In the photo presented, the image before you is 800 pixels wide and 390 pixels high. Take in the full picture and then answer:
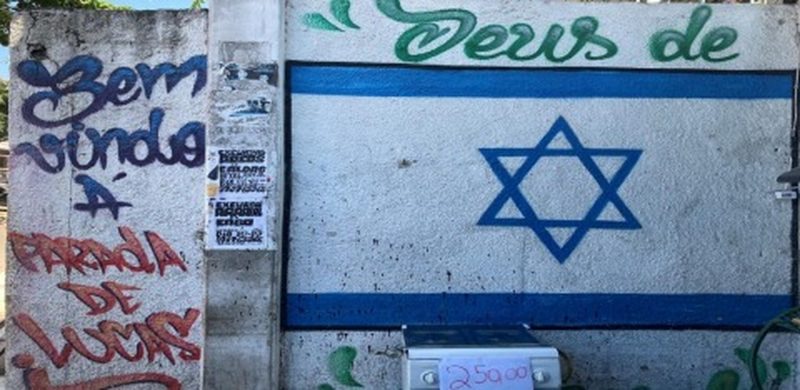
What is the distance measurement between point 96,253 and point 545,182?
8.51 ft

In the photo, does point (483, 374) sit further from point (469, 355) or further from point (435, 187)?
point (435, 187)

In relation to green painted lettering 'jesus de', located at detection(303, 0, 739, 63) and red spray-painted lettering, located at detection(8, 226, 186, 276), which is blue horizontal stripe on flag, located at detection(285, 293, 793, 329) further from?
green painted lettering 'jesus de', located at detection(303, 0, 739, 63)

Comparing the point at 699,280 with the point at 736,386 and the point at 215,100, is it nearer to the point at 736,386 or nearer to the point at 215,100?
the point at 736,386

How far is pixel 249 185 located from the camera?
4.33 m

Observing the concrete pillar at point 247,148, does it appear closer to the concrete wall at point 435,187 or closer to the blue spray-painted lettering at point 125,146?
the concrete wall at point 435,187

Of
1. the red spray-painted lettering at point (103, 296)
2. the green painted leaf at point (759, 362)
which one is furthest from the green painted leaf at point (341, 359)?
the green painted leaf at point (759, 362)

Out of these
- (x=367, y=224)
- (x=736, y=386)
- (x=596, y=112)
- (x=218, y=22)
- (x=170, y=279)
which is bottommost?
(x=736, y=386)

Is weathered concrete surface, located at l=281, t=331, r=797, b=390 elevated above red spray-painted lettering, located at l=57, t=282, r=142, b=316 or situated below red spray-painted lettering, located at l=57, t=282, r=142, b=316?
below

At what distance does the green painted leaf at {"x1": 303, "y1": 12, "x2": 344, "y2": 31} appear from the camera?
4.55m

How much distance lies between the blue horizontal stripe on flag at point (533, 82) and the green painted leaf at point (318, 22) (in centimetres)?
22

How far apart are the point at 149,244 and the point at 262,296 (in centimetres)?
76

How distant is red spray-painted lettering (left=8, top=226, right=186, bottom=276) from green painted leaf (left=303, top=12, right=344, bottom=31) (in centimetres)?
149

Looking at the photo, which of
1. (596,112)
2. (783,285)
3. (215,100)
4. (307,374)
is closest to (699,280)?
(783,285)

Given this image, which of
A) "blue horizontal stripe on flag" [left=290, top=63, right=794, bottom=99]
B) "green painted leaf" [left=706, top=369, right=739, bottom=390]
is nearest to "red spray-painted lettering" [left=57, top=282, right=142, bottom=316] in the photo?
"blue horizontal stripe on flag" [left=290, top=63, right=794, bottom=99]
